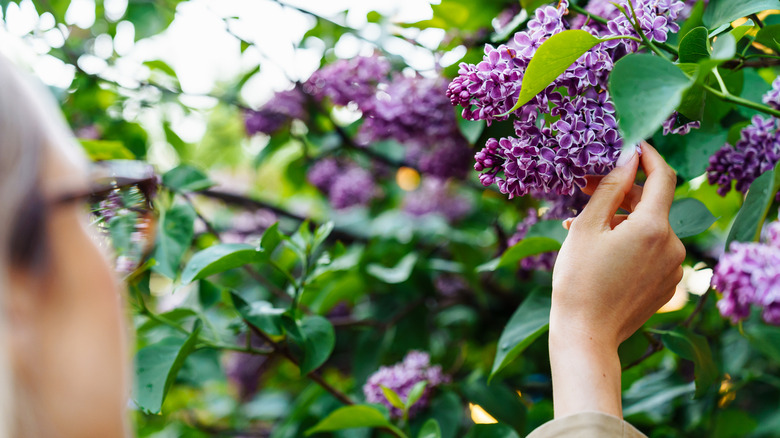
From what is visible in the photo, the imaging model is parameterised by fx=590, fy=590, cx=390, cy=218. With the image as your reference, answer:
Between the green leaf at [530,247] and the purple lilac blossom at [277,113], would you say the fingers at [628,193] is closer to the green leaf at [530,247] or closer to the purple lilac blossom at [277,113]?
the green leaf at [530,247]

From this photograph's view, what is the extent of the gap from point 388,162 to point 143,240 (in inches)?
37.0

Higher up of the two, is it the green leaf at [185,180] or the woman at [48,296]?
the woman at [48,296]

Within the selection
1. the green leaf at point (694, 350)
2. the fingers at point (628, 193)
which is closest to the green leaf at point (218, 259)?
the fingers at point (628, 193)

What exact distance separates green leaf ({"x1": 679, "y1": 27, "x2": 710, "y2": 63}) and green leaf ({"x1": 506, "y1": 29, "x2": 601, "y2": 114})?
0.37 ft

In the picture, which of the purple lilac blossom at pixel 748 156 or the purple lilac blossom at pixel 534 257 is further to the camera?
the purple lilac blossom at pixel 534 257

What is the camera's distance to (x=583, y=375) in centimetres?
54

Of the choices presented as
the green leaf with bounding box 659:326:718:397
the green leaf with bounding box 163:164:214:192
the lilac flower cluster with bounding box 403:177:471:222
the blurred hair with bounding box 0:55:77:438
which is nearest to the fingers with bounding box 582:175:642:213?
the green leaf with bounding box 659:326:718:397

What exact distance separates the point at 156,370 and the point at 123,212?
292mm

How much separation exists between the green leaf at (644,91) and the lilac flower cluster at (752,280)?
11 centimetres

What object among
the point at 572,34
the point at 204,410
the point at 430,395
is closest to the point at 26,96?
the point at 572,34

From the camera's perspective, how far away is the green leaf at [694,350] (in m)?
0.75

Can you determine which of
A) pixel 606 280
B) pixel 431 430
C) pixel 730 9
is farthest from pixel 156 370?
pixel 730 9

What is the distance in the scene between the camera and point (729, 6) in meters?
0.67

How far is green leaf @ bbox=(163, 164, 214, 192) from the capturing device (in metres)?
0.99
